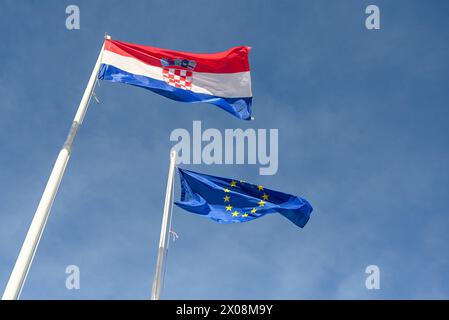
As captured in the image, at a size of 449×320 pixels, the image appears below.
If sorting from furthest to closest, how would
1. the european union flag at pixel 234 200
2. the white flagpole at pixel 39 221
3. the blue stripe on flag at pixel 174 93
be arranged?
the european union flag at pixel 234 200, the blue stripe on flag at pixel 174 93, the white flagpole at pixel 39 221

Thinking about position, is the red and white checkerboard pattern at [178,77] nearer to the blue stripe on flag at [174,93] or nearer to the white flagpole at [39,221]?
the blue stripe on flag at [174,93]

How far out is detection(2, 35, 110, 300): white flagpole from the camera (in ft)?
26.9

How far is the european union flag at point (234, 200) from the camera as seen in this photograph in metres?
19.6

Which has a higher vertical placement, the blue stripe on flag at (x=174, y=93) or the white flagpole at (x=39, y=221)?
the blue stripe on flag at (x=174, y=93)

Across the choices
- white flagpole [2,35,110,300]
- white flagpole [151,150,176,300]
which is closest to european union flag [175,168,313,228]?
white flagpole [151,150,176,300]

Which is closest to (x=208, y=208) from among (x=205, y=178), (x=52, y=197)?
(x=205, y=178)

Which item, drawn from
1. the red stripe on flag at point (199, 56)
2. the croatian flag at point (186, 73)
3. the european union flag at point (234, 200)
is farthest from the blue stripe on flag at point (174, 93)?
the european union flag at point (234, 200)

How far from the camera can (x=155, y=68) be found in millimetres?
14000

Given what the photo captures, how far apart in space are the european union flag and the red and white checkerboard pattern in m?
6.26

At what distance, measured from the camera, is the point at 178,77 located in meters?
14.3

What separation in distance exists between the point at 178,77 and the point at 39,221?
7.00 metres

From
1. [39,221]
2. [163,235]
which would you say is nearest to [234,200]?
[163,235]
